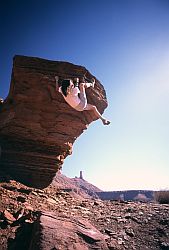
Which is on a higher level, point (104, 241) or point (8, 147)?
point (8, 147)

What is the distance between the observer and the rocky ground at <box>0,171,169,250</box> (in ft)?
16.2

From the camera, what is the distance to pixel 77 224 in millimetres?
5605

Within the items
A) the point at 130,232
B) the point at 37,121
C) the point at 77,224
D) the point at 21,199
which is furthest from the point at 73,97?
the point at 130,232

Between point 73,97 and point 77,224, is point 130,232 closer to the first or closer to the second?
point 77,224

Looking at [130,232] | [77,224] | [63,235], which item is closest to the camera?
[63,235]

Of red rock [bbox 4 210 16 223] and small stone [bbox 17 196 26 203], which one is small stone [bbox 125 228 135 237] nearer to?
red rock [bbox 4 210 16 223]

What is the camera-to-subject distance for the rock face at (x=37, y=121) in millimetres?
9992

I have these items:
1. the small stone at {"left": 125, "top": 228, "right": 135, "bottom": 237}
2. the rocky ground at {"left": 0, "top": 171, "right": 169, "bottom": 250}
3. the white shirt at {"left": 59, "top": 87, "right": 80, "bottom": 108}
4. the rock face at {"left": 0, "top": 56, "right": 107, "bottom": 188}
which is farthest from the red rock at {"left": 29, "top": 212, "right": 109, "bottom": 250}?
the rock face at {"left": 0, "top": 56, "right": 107, "bottom": 188}

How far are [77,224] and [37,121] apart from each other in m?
6.07

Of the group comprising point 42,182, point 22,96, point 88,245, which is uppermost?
point 22,96

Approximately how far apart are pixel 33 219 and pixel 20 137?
567 cm

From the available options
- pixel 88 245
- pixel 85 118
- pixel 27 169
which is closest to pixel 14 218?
pixel 88 245

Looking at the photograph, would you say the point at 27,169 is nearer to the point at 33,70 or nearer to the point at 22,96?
the point at 22,96

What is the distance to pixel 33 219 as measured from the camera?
18.8 ft
